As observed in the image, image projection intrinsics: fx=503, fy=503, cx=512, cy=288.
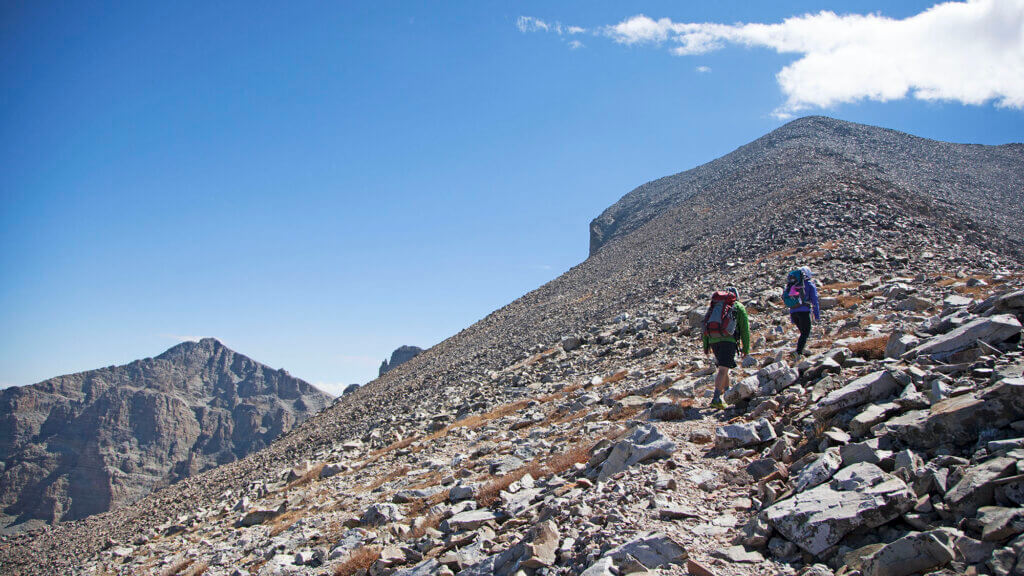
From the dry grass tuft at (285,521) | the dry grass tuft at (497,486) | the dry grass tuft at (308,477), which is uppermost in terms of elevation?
the dry grass tuft at (497,486)

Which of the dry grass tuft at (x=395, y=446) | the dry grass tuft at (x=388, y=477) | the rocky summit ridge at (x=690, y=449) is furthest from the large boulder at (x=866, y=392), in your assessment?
the dry grass tuft at (x=395, y=446)

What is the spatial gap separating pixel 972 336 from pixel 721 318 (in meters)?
4.20

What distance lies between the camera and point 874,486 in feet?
17.3

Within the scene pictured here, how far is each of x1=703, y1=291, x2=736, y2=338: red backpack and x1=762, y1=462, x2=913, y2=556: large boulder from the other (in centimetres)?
560

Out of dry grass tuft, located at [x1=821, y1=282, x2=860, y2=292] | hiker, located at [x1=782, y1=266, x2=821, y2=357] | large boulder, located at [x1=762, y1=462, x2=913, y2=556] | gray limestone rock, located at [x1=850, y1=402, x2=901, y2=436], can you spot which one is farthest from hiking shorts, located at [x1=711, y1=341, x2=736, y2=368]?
dry grass tuft, located at [x1=821, y1=282, x2=860, y2=292]

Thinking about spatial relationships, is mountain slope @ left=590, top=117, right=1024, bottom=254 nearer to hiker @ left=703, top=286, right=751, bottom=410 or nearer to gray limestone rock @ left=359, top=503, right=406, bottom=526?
hiker @ left=703, top=286, right=751, bottom=410

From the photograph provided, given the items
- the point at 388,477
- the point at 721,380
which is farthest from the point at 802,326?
the point at 388,477

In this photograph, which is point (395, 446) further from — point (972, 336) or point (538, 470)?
point (972, 336)

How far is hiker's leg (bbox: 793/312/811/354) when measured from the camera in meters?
13.0

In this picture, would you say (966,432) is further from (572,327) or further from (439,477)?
(572,327)

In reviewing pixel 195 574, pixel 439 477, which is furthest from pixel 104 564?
pixel 439 477

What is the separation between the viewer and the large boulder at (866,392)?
24.1ft

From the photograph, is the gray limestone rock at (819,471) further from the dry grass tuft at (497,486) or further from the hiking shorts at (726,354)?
the dry grass tuft at (497,486)

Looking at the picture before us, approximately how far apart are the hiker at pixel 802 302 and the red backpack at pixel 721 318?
121 inches
